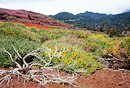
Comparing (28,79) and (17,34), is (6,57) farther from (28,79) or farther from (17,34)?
(17,34)

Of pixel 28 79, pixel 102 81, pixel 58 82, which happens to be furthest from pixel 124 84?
pixel 28 79

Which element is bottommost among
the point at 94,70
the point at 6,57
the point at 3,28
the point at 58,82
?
the point at 94,70

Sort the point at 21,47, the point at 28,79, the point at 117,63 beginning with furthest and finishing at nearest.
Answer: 1. the point at 117,63
2. the point at 21,47
3. the point at 28,79

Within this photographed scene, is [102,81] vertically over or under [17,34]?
under

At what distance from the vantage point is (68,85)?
3018 mm

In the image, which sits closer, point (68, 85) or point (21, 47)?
point (68, 85)

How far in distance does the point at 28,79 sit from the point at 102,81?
7.58 feet

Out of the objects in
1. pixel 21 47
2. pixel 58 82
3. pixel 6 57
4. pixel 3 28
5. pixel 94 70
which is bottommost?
pixel 94 70

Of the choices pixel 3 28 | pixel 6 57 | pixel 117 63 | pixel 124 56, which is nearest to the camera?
pixel 6 57

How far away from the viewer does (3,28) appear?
23.6 ft

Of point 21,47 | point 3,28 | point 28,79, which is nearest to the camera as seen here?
point 28,79

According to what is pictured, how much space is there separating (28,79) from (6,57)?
1606 millimetres

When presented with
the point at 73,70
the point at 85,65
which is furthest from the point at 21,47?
the point at 85,65

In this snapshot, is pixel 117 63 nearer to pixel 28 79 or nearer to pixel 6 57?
pixel 28 79
